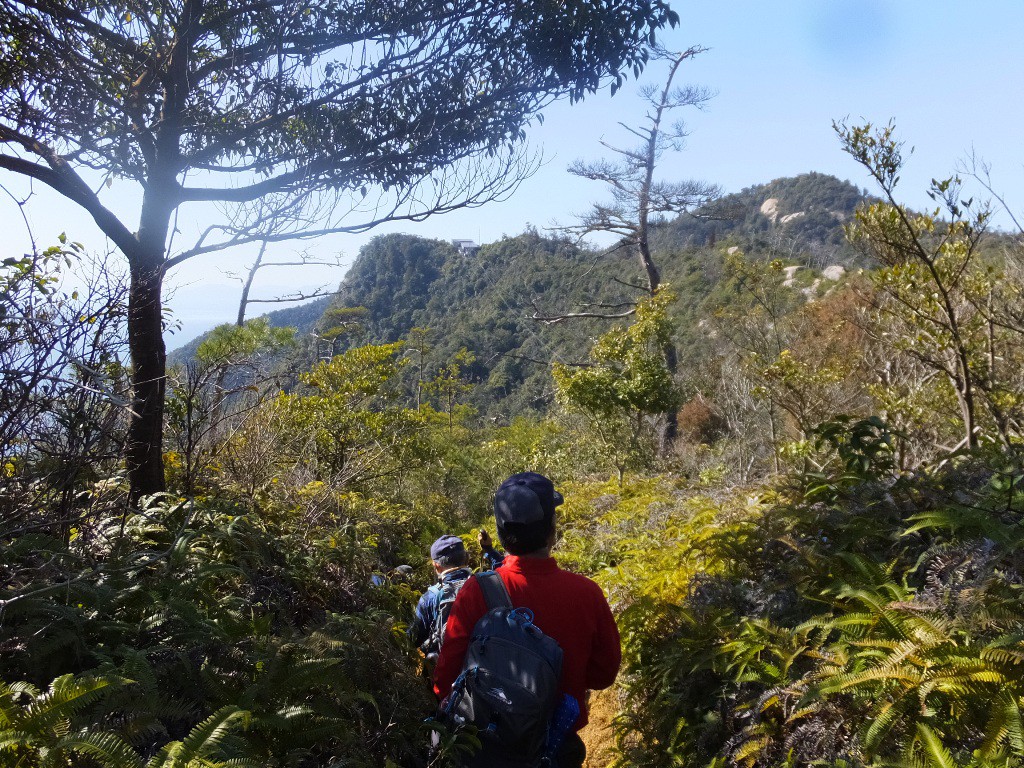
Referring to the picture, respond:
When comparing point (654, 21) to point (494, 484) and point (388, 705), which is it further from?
point (494, 484)

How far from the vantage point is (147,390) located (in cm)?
421

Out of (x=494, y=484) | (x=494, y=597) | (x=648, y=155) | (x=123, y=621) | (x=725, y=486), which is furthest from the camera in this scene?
(x=648, y=155)

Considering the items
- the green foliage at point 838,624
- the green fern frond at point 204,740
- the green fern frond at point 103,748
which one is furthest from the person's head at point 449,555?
the green fern frond at point 103,748

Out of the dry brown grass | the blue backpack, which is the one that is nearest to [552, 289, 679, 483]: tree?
the dry brown grass

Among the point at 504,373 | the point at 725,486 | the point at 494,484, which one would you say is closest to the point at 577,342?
the point at 504,373

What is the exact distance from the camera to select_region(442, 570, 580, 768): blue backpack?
207cm

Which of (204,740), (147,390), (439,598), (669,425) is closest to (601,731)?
(439,598)

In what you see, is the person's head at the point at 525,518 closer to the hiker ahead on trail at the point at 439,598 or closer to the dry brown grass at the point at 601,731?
the hiker ahead on trail at the point at 439,598

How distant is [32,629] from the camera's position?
2.35 m

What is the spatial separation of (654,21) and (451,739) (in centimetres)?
487

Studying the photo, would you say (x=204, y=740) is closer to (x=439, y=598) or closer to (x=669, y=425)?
(x=439, y=598)

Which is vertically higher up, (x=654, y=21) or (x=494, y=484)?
(x=654, y=21)

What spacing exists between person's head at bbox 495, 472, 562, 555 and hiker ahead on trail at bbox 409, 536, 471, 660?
1.06 metres

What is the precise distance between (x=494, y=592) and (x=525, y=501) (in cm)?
33
